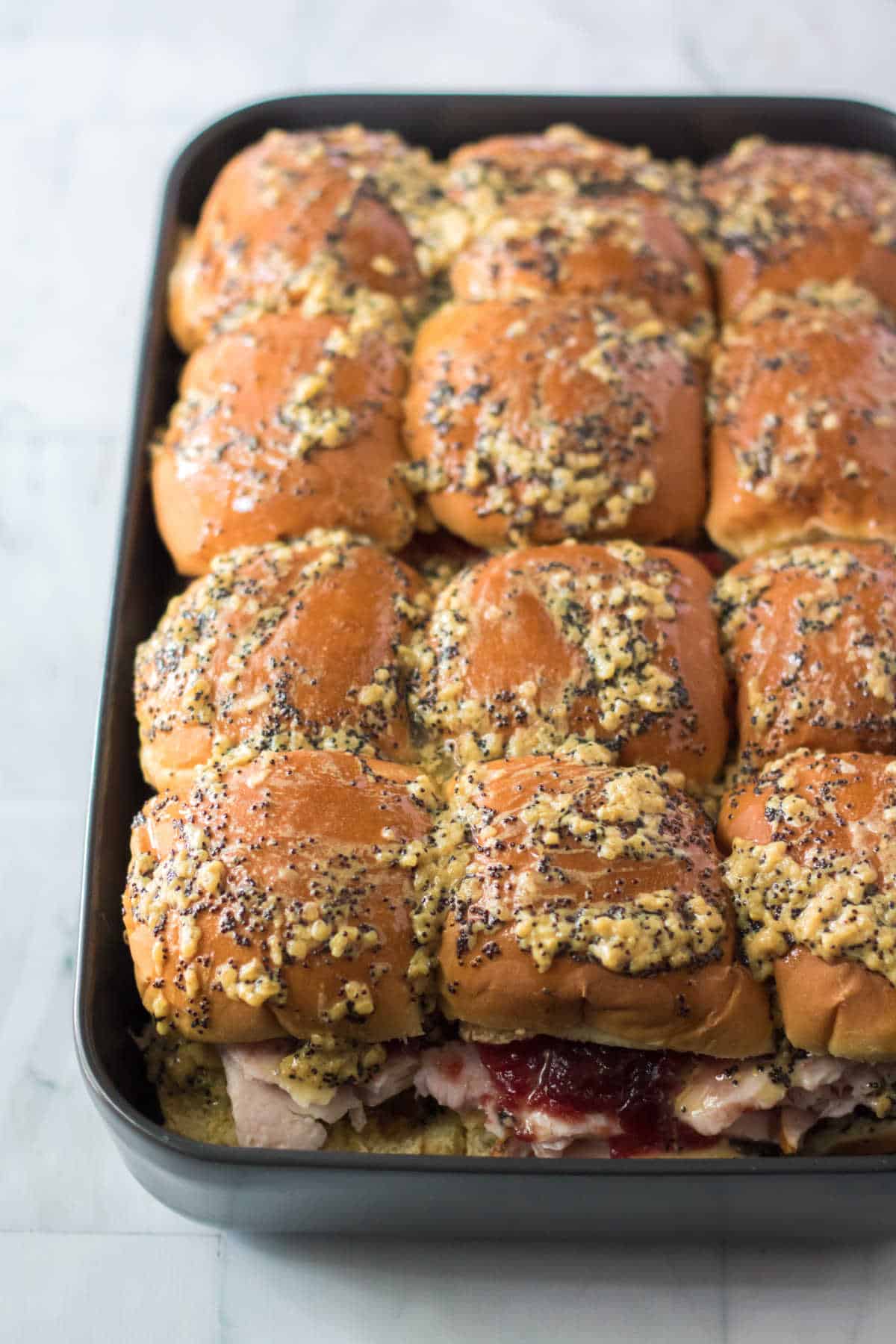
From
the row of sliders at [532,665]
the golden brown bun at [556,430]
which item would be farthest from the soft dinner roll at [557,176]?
the row of sliders at [532,665]

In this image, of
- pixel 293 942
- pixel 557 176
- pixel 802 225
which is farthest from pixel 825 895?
pixel 557 176

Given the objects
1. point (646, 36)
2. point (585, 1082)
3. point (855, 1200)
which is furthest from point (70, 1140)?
point (646, 36)

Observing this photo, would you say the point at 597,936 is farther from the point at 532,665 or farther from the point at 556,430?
the point at 556,430

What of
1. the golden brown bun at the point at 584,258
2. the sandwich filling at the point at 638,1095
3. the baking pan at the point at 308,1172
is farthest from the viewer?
the golden brown bun at the point at 584,258

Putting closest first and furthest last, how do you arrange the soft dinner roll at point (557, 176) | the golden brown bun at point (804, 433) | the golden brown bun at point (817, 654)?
the golden brown bun at point (817, 654)
the golden brown bun at point (804, 433)
the soft dinner roll at point (557, 176)

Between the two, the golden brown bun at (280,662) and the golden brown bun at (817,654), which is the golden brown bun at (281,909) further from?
the golden brown bun at (817,654)
